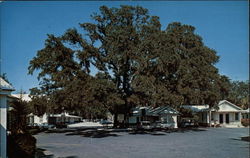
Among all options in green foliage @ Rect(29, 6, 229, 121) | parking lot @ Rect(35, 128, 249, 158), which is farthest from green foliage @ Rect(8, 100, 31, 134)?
green foliage @ Rect(29, 6, 229, 121)

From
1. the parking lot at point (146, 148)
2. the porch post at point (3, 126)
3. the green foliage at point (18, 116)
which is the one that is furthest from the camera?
the parking lot at point (146, 148)

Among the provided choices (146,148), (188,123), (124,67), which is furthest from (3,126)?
(188,123)

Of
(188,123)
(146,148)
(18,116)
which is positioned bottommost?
(188,123)

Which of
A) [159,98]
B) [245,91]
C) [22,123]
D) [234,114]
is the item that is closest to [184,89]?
[159,98]

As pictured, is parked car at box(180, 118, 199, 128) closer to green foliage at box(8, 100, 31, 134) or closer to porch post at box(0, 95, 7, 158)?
green foliage at box(8, 100, 31, 134)

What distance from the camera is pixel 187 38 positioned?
114 ft

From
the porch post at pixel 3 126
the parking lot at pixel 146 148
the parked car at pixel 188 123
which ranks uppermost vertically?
the porch post at pixel 3 126

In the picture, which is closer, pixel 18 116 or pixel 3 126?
pixel 3 126

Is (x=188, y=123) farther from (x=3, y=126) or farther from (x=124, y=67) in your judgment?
(x=3, y=126)

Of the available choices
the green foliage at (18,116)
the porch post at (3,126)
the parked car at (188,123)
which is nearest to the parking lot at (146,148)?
the green foliage at (18,116)

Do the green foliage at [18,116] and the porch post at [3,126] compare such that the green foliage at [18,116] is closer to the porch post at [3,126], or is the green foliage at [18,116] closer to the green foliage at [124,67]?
the porch post at [3,126]

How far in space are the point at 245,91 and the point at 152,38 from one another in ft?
262

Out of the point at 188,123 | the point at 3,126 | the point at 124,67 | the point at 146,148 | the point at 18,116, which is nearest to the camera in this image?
the point at 3,126

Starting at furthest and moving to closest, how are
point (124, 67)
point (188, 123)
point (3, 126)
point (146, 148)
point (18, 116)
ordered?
point (188, 123), point (124, 67), point (146, 148), point (18, 116), point (3, 126)
